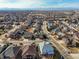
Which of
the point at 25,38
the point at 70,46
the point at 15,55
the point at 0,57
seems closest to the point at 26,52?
the point at 15,55

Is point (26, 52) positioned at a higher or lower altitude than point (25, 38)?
higher

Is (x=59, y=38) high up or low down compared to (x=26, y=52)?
down

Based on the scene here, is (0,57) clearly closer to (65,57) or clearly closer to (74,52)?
(65,57)

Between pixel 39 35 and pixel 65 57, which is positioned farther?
pixel 39 35

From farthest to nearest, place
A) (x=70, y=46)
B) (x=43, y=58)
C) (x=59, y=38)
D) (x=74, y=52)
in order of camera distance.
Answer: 1. (x=59, y=38)
2. (x=70, y=46)
3. (x=74, y=52)
4. (x=43, y=58)

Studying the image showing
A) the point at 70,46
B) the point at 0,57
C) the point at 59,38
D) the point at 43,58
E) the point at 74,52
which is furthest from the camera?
the point at 59,38

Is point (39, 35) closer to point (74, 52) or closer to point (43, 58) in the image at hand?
point (74, 52)

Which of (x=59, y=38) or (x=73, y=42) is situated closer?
(x=73, y=42)

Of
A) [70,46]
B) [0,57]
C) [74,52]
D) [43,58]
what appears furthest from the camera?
[70,46]

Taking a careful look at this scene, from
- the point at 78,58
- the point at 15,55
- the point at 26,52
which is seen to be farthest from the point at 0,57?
the point at 78,58

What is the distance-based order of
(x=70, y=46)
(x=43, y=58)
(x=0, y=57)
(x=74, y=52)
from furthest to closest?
(x=70, y=46) < (x=74, y=52) < (x=43, y=58) < (x=0, y=57)
